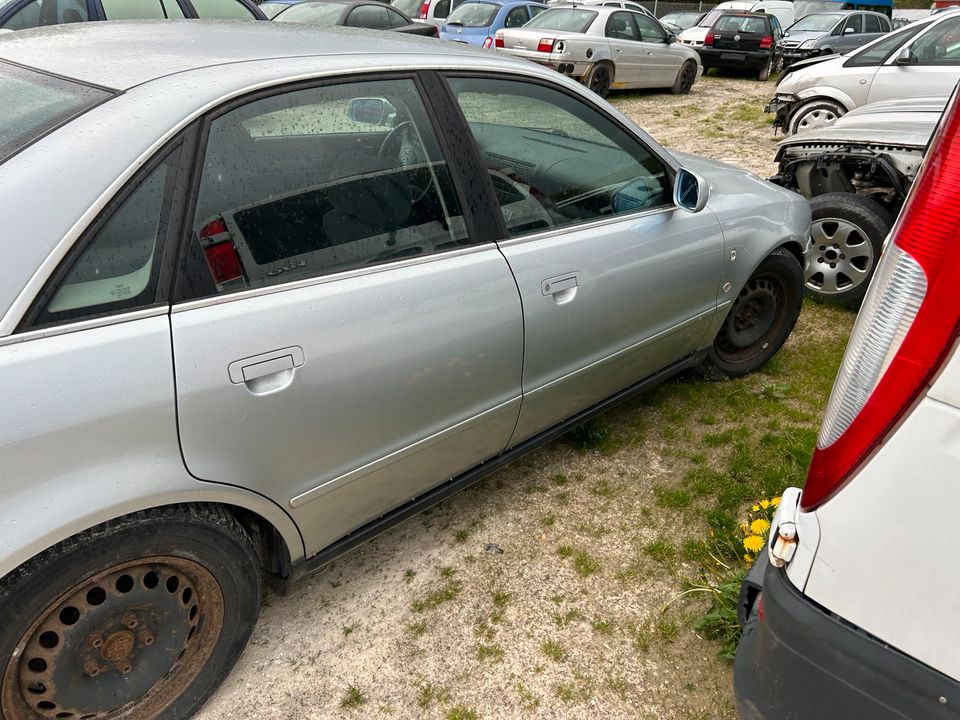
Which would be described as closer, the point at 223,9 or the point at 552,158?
the point at 552,158

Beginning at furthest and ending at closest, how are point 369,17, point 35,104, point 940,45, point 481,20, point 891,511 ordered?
point 481,20 → point 369,17 → point 940,45 → point 35,104 → point 891,511

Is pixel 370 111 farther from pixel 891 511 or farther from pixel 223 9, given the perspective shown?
pixel 223 9

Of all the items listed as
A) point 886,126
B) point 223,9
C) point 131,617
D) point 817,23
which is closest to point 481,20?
point 223,9

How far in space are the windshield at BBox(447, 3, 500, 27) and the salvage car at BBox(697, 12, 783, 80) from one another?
17.5 feet

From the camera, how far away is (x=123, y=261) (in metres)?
1.55

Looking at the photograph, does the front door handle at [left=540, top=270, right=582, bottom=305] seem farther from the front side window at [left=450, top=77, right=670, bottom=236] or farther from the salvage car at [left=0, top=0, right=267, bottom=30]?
the salvage car at [left=0, top=0, right=267, bottom=30]

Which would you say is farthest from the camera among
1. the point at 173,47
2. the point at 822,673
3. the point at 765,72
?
the point at 765,72

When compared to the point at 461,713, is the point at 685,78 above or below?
below

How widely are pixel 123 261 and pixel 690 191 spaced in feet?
6.73

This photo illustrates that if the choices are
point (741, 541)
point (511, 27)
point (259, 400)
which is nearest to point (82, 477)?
point (259, 400)

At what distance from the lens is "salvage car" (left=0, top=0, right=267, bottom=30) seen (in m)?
6.43

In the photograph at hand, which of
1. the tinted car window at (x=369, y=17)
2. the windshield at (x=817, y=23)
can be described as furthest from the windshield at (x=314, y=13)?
the windshield at (x=817, y=23)

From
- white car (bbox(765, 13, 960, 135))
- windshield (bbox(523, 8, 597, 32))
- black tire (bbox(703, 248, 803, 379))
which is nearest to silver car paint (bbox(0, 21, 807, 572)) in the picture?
black tire (bbox(703, 248, 803, 379))

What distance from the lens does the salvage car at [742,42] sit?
14.6 meters
